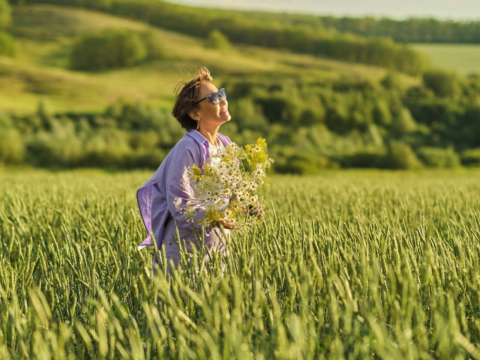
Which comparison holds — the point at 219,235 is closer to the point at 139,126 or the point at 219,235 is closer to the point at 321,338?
the point at 321,338

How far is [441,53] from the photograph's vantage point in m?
74.7

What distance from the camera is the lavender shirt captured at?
9.96 feet

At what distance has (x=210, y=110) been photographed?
3223 millimetres

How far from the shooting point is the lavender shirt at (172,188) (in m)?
3.04

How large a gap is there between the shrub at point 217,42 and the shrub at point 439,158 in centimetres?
4105

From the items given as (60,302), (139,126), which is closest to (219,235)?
(60,302)

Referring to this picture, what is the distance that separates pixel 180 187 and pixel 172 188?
0.14 feet

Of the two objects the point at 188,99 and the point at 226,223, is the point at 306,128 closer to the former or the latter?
the point at 188,99

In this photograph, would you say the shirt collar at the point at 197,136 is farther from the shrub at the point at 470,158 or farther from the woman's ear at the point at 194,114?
the shrub at the point at 470,158

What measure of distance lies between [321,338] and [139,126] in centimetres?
3722

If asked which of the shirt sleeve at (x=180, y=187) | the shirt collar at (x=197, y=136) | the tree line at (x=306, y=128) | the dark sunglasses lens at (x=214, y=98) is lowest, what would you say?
the tree line at (x=306, y=128)

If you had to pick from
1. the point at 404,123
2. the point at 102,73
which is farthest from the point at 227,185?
the point at 102,73

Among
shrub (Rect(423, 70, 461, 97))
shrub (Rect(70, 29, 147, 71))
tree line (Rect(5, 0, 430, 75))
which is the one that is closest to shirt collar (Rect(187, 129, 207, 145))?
shrub (Rect(423, 70, 461, 97))

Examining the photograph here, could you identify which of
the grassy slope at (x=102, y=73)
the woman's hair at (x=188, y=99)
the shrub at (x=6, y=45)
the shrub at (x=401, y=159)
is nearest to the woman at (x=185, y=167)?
the woman's hair at (x=188, y=99)
